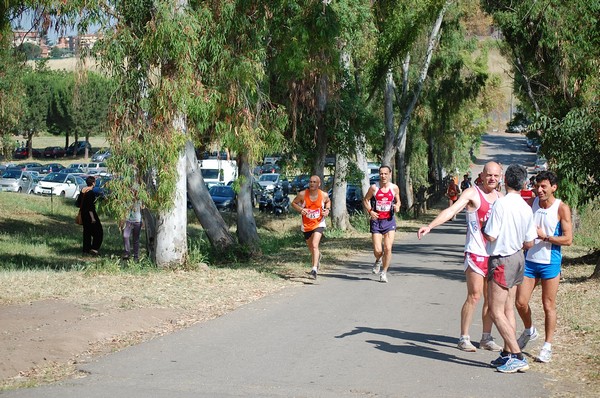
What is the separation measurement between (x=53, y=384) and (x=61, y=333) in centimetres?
181

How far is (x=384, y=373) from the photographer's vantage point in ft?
28.2

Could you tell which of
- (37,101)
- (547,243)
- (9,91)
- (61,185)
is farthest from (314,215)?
(37,101)

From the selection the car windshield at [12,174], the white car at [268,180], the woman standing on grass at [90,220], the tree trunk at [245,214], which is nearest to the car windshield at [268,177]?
the white car at [268,180]

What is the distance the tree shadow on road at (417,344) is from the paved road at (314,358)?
0.04ft

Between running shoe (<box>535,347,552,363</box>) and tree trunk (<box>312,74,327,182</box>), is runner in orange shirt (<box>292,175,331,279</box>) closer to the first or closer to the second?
running shoe (<box>535,347,552,363</box>)

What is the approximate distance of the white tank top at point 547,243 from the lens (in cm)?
955

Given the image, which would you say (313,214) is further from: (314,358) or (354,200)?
(354,200)

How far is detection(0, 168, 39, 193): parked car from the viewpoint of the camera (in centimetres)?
5091

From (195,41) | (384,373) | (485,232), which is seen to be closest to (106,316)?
(384,373)

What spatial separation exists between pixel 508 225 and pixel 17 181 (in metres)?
46.4

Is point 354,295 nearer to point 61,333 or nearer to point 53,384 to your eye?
point 61,333

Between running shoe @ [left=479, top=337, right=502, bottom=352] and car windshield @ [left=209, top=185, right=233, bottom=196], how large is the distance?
3315 centimetres

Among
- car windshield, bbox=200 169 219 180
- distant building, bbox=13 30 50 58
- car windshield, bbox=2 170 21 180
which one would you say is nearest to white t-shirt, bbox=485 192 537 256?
distant building, bbox=13 30 50 58

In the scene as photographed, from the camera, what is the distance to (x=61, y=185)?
1955 inches
